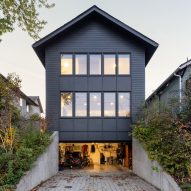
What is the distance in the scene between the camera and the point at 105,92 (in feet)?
75.1

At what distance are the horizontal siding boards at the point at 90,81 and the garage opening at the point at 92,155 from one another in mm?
3099

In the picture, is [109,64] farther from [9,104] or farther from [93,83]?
[9,104]

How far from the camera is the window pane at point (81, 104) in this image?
22766 mm

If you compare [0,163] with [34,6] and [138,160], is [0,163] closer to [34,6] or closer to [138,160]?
[34,6]

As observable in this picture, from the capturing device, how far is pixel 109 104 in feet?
74.8

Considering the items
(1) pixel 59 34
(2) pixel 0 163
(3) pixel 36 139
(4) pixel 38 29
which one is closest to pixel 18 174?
(2) pixel 0 163

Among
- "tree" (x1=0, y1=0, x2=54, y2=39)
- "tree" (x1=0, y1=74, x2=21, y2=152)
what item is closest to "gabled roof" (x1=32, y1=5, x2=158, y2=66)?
"tree" (x1=0, y1=74, x2=21, y2=152)

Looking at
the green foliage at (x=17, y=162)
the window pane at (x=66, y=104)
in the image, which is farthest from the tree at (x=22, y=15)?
Answer: the window pane at (x=66, y=104)

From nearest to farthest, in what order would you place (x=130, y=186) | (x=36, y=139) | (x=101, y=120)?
(x=130, y=186) → (x=36, y=139) → (x=101, y=120)

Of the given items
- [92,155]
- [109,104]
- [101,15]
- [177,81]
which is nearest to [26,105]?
[92,155]

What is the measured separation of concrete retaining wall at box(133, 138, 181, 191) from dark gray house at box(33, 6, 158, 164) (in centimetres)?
289

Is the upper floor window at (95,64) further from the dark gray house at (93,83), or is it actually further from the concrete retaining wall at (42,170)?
the concrete retaining wall at (42,170)

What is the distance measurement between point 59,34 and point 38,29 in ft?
23.8

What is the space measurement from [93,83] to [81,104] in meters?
1.70
